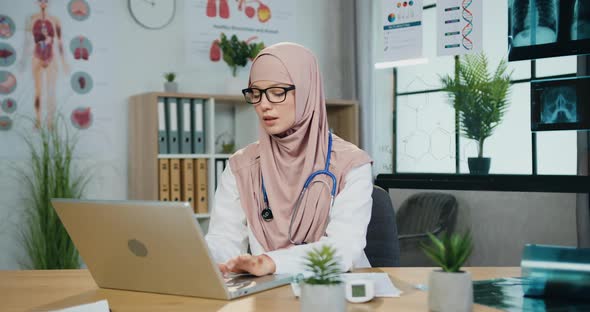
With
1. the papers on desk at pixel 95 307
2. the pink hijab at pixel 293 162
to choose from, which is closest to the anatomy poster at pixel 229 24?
the pink hijab at pixel 293 162

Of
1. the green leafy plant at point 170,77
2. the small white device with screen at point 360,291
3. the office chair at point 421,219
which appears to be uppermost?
the green leafy plant at point 170,77

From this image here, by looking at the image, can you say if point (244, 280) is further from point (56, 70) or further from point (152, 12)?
point (152, 12)

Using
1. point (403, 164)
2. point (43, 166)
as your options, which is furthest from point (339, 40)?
point (43, 166)

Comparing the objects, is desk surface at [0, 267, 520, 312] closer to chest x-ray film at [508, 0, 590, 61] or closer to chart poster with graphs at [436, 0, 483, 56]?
chest x-ray film at [508, 0, 590, 61]

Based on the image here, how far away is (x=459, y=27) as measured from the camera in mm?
4129

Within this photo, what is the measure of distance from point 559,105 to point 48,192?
261 centimetres

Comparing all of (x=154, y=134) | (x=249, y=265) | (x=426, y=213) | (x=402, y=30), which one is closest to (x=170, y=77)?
(x=154, y=134)

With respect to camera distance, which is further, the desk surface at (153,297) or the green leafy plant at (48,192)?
the green leafy plant at (48,192)

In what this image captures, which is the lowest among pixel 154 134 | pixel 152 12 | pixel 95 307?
pixel 95 307

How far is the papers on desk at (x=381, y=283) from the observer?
1.27 m

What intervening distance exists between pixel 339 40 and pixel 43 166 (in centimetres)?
236

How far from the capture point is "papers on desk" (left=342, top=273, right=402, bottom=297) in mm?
1267

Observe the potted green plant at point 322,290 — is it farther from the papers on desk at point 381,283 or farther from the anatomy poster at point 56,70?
the anatomy poster at point 56,70

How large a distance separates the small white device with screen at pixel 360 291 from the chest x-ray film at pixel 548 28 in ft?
7.23
